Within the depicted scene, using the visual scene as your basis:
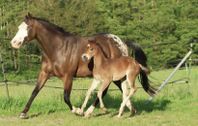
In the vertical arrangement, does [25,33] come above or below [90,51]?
above

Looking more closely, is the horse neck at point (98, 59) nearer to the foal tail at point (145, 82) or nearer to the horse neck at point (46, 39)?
the horse neck at point (46, 39)

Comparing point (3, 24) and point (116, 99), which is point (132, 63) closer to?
point (116, 99)

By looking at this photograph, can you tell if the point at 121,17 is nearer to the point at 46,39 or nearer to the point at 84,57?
the point at 46,39

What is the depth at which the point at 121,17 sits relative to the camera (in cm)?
4997

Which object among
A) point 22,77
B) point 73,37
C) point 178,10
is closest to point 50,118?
point 73,37

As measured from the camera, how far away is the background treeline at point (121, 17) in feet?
156

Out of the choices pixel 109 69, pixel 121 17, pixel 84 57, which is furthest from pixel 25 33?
pixel 121 17

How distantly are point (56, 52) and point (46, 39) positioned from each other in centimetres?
38

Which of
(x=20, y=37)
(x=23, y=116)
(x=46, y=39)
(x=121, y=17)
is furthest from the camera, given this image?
(x=121, y=17)

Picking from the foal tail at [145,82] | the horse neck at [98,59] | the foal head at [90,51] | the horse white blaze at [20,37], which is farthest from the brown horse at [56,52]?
the foal tail at [145,82]

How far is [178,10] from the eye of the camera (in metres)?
50.3

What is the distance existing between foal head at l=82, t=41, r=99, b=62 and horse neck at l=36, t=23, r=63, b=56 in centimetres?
77

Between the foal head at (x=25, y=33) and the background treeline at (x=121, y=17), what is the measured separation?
35.7 meters

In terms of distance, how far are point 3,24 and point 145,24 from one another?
704 inches
